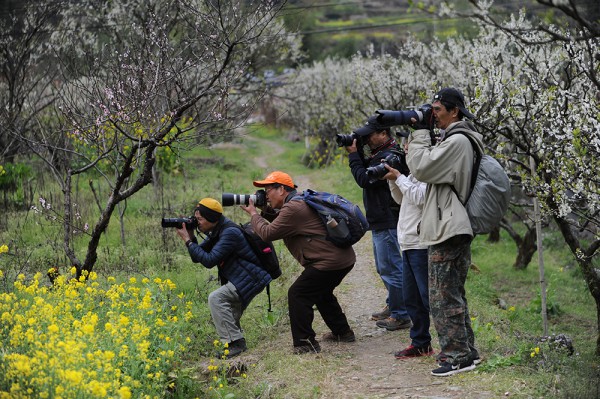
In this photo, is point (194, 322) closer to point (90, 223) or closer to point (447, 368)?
point (447, 368)

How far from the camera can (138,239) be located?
36.9 ft

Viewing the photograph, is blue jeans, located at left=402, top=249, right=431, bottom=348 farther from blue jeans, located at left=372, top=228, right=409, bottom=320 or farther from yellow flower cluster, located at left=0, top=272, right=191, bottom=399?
yellow flower cluster, located at left=0, top=272, right=191, bottom=399

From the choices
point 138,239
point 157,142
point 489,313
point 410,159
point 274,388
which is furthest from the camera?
point 138,239

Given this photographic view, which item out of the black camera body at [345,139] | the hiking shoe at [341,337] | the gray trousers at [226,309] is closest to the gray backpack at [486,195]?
the black camera body at [345,139]

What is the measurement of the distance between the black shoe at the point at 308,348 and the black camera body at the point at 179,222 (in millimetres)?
1467

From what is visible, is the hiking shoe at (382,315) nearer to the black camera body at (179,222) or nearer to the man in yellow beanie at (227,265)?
the man in yellow beanie at (227,265)

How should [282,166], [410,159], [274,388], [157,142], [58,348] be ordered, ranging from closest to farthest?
[58,348]
[410,159]
[274,388]
[157,142]
[282,166]

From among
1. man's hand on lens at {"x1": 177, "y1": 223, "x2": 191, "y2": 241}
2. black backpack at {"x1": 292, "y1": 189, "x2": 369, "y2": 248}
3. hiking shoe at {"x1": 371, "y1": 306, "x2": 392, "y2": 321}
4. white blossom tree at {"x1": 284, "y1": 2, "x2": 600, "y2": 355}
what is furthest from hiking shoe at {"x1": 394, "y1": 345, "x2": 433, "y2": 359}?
white blossom tree at {"x1": 284, "y1": 2, "x2": 600, "y2": 355}

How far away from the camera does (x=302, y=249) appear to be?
637 centimetres

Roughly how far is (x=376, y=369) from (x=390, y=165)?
176 centimetres

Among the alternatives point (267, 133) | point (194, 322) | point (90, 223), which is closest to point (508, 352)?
point (194, 322)

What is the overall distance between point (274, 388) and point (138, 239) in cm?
608

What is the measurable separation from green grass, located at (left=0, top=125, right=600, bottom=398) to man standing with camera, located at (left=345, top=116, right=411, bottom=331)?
2.68 feet

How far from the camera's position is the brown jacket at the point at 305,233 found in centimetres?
621
